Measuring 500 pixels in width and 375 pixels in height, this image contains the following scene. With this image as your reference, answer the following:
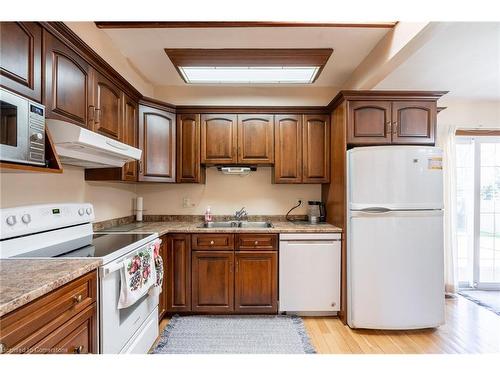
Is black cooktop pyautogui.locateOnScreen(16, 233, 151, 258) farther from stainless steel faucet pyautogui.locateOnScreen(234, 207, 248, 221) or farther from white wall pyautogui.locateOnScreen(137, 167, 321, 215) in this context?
stainless steel faucet pyautogui.locateOnScreen(234, 207, 248, 221)

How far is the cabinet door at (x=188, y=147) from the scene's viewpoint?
2.85 m

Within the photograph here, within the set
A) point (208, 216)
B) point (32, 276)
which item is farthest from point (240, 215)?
point (32, 276)

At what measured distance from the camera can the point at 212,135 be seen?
285 centimetres

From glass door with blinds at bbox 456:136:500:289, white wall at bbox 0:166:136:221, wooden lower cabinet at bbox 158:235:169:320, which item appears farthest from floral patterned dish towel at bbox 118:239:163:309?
glass door with blinds at bbox 456:136:500:289

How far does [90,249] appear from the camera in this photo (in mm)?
1567

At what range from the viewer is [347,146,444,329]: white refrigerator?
7.29ft

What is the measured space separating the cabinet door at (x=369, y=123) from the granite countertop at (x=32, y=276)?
7.37 ft

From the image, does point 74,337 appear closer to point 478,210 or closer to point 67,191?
point 67,191

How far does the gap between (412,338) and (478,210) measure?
84.8 inches
